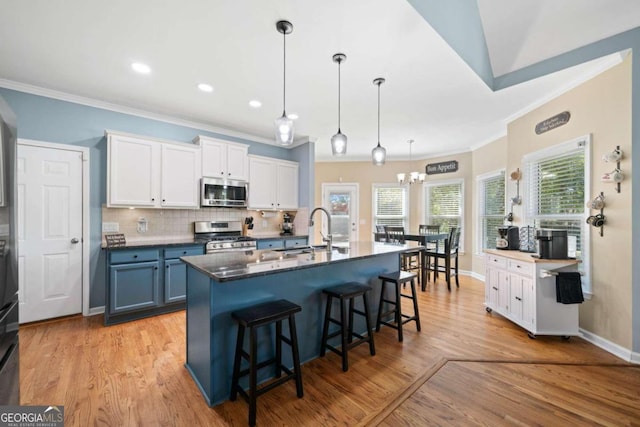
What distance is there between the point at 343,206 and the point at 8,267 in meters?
5.96

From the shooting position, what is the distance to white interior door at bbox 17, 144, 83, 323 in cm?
299

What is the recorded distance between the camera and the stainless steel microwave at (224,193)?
401cm

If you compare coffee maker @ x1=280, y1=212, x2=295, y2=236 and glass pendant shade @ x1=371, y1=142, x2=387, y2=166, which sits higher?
glass pendant shade @ x1=371, y1=142, x2=387, y2=166

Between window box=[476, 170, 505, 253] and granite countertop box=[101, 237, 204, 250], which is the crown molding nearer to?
granite countertop box=[101, 237, 204, 250]

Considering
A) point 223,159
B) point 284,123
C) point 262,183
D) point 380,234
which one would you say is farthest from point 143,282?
point 380,234

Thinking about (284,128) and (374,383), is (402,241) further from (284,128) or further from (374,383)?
(284,128)

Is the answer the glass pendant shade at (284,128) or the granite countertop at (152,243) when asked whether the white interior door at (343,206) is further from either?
the glass pendant shade at (284,128)

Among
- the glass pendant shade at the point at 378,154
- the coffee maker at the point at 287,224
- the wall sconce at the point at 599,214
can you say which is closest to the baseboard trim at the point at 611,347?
the wall sconce at the point at 599,214

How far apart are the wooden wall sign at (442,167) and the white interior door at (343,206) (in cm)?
176

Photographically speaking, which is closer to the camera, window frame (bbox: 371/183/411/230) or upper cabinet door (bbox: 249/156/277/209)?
upper cabinet door (bbox: 249/156/277/209)

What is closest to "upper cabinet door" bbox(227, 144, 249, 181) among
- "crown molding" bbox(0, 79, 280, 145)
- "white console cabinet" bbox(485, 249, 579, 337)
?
"crown molding" bbox(0, 79, 280, 145)

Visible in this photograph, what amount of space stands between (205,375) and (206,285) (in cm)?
64

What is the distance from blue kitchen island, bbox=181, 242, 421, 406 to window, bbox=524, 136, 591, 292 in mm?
2293

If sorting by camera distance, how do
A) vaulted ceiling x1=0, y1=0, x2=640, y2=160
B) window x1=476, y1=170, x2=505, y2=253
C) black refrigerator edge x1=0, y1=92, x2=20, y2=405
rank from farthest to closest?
1. window x1=476, y1=170, x2=505, y2=253
2. vaulted ceiling x1=0, y1=0, x2=640, y2=160
3. black refrigerator edge x1=0, y1=92, x2=20, y2=405
